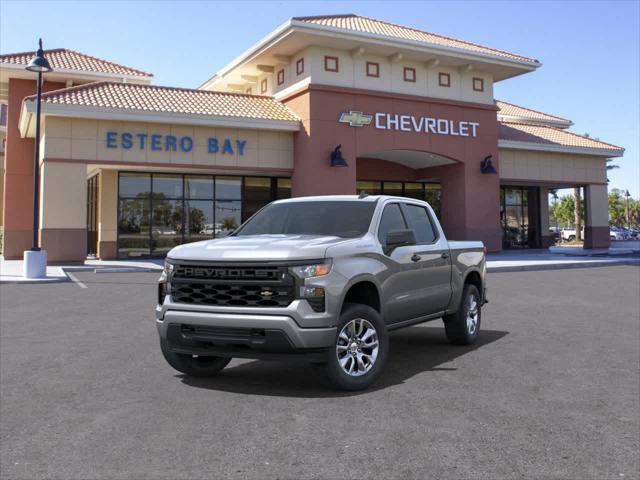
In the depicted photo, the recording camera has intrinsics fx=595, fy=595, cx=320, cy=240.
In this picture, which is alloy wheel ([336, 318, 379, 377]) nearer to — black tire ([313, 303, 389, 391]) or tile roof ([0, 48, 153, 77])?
black tire ([313, 303, 389, 391])

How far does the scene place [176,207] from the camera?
2855cm

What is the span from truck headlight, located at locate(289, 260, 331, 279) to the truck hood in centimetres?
8

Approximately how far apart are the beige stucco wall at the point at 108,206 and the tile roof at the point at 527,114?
26378 mm

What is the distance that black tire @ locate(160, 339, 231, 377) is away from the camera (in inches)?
244

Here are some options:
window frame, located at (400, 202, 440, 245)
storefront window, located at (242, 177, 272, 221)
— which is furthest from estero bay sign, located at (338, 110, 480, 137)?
window frame, located at (400, 202, 440, 245)

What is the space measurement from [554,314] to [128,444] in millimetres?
8811

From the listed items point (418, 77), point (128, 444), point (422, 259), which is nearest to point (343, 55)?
point (418, 77)

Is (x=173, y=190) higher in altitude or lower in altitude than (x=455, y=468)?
higher

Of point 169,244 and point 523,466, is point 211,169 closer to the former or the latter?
point 169,244

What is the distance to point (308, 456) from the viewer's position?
13.6ft

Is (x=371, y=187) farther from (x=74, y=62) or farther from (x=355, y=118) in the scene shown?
(x=74, y=62)

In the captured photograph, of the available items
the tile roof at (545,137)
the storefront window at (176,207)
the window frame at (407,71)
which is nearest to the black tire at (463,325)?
the window frame at (407,71)

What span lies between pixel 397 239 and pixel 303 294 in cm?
132

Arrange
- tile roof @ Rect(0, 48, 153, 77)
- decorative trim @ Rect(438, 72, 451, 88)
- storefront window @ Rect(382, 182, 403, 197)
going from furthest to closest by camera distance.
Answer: storefront window @ Rect(382, 182, 403, 197)
decorative trim @ Rect(438, 72, 451, 88)
tile roof @ Rect(0, 48, 153, 77)
